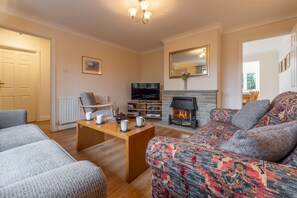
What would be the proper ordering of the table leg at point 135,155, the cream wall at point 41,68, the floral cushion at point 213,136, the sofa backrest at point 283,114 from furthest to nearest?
the cream wall at point 41,68 < the table leg at point 135,155 < the floral cushion at point 213,136 < the sofa backrest at point 283,114

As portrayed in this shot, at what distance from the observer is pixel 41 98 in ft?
13.7

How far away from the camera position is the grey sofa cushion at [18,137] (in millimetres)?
1205

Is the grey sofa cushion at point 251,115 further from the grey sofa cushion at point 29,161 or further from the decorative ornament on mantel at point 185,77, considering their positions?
the decorative ornament on mantel at point 185,77

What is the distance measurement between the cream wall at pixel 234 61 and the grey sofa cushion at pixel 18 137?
3584 mm

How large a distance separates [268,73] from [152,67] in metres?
5.04

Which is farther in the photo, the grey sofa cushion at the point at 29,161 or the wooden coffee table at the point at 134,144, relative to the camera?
the wooden coffee table at the point at 134,144

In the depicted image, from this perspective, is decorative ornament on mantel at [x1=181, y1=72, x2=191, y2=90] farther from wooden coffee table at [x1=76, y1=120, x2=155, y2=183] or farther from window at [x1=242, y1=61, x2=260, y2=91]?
window at [x1=242, y1=61, x2=260, y2=91]

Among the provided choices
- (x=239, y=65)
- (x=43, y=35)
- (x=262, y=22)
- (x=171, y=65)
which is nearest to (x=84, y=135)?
(x=43, y=35)

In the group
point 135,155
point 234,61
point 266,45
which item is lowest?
point 135,155

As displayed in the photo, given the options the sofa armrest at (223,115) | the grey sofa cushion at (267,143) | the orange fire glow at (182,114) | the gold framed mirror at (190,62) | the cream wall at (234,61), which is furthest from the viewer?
the orange fire glow at (182,114)

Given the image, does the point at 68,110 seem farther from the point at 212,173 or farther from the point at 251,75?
the point at 251,75

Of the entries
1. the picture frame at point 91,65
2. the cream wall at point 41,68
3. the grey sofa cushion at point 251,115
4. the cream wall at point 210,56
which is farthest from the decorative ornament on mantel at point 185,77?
the cream wall at point 41,68

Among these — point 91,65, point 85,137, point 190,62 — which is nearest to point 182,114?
point 190,62

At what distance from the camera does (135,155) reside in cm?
154
